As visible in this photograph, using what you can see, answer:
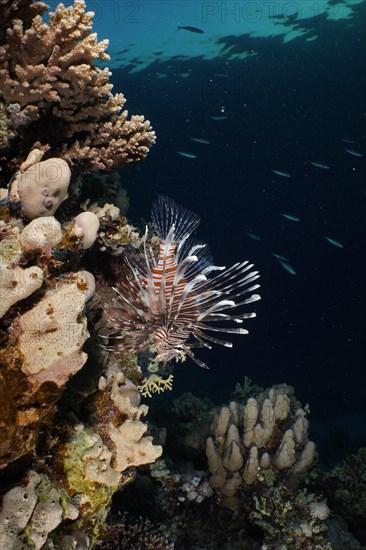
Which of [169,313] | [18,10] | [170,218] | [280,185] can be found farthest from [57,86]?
[280,185]

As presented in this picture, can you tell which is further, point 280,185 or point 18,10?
point 280,185

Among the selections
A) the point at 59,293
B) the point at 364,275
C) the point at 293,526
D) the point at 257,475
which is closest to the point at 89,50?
the point at 59,293

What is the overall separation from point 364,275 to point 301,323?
6.94m

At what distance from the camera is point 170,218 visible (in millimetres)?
4238

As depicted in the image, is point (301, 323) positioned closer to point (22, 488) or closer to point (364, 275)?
point (364, 275)

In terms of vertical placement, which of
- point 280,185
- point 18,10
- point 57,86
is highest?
point 18,10

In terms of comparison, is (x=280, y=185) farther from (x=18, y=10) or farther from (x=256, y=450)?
(x=18, y=10)

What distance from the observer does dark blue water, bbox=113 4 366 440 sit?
71.1 feet

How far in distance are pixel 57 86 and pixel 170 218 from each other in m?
1.65

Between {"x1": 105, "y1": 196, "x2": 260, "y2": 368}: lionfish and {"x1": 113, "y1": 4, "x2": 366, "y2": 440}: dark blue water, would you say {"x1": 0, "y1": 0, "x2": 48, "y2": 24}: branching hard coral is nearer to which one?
{"x1": 105, "y1": 196, "x2": 260, "y2": 368}: lionfish

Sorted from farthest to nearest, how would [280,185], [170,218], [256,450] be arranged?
[280,185] < [256,450] < [170,218]

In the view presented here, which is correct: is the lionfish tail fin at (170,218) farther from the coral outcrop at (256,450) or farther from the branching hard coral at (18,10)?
the coral outcrop at (256,450)

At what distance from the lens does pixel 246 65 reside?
71.3 feet

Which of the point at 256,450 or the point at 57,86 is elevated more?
the point at 57,86
